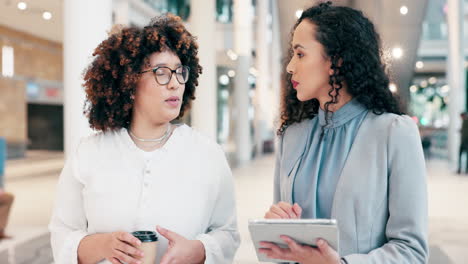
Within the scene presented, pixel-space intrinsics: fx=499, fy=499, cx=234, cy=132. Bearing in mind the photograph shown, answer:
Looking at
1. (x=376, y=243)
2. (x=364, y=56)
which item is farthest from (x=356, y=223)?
(x=364, y=56)

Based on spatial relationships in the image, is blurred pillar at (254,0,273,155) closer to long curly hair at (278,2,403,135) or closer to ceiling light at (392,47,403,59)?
ceiling light at (392,47,403,59)

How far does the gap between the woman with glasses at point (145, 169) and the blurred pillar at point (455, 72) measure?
1502 cm

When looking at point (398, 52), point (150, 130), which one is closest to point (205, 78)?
point (398, 52)

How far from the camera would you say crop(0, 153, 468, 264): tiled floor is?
17.8 feet

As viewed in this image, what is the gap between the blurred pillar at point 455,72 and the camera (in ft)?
50.8

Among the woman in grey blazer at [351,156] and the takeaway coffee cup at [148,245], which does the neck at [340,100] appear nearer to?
the woman in grey blazer at [351,156]

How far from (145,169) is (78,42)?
355 centimetres

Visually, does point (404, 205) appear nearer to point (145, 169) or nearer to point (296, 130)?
point (296, 130)

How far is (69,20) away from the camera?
16.5 feet

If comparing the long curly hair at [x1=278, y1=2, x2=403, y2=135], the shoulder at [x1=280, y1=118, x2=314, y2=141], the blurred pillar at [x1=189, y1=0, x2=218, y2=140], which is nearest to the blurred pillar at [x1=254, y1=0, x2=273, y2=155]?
the blurred pillar at [x1=189, y1=0, x2=218, y2=140]

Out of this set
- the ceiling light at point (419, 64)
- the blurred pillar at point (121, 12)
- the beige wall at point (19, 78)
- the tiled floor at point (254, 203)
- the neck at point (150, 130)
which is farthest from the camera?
the ceiling light at point (419, 64)

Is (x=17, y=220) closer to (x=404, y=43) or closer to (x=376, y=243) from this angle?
(x=376, y=243)

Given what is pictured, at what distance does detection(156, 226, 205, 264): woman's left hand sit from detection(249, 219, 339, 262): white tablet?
0.34 metres

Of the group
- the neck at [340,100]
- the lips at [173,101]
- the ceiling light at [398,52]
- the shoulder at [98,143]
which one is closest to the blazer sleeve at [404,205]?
the neck at [340,100]
